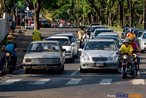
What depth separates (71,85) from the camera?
20.2m

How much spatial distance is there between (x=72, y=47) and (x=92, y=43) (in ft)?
21.0

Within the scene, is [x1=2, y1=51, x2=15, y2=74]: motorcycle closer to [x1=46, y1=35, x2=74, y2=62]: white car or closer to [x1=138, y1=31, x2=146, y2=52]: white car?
[x1=46, y1=35, x2=74, y2=62]: white car

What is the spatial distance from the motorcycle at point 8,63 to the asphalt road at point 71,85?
379 mm

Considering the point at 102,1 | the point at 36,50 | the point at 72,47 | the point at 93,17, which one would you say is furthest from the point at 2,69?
the point at 93,17

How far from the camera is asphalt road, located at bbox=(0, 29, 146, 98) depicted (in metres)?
17.0

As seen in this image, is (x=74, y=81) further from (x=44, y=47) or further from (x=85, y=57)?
(x=44, y=47)

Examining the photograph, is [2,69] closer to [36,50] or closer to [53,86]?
[36,50]

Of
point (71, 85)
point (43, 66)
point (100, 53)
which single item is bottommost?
point (71, 85)

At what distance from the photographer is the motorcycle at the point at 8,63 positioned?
25092mm

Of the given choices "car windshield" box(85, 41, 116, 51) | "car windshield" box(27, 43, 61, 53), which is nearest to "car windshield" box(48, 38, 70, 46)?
"car windshield" box(85, 41, 116, 51)

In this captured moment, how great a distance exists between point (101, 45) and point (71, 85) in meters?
7.14

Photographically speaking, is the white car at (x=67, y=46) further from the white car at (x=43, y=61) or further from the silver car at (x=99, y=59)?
the white car at (x=43, y=61)

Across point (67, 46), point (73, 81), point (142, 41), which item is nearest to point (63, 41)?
point (67, 46)

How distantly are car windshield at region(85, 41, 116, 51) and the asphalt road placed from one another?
3.59ft
